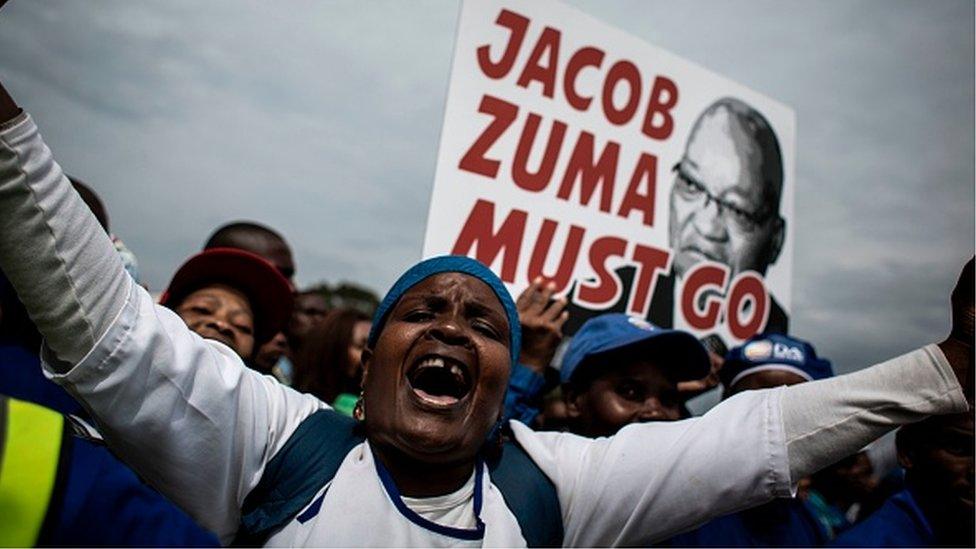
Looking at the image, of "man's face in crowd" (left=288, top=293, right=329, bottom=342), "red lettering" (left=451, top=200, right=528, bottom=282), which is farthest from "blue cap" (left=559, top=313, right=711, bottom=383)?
"man's face in crowd" (left=288, top=293, right=329, bottom=342)

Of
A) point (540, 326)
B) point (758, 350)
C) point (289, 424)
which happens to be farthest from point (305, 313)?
point (289, 424)

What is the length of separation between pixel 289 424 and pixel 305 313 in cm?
352

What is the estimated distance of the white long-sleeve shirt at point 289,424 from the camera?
1089 millimetres

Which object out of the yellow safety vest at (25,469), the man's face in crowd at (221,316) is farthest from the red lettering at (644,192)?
the yellow safety vest at (25,469)

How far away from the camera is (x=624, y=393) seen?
246 cm

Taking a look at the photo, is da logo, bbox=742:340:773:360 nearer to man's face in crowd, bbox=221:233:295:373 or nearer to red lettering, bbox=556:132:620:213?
red lettering, bbox=556:132:620:213

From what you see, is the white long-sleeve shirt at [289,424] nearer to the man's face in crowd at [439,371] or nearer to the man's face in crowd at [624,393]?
the man's face in crowd at [439,371]

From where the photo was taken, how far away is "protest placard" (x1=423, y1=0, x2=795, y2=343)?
272 cm

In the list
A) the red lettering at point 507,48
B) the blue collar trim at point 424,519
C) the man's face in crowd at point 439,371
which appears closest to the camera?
the blue collar trim at point 424,519

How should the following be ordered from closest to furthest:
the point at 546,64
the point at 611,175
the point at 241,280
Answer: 1. the point at 241,280
2. the point at 546,64
3. the point at 611,175

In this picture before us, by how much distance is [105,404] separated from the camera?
1150 mm

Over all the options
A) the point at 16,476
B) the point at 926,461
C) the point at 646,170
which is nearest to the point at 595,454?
the point at 16,476

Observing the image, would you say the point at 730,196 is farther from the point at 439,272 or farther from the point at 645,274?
the point at 439,272

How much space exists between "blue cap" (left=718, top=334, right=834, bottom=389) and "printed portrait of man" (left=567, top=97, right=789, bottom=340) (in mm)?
301
